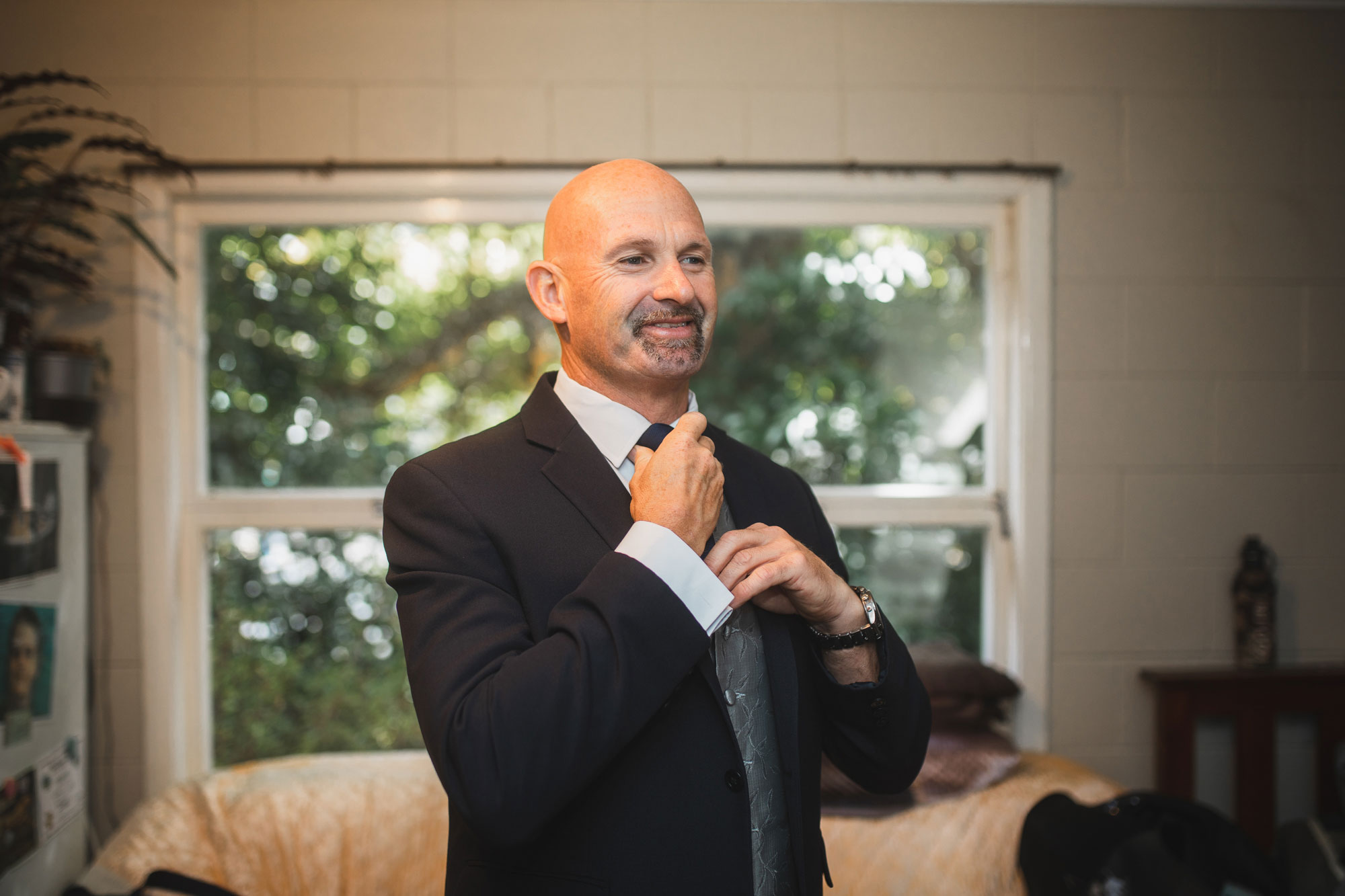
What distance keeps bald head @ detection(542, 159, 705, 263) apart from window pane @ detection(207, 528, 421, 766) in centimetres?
167

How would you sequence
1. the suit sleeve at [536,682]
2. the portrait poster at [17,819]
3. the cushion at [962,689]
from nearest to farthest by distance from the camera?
the suit sleeve at [536,682] → the portrait poster at [17,819] → the cushion at [962,689]

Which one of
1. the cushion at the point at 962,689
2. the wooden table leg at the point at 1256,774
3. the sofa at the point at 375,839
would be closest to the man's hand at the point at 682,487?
the sofa at the point at 375,839

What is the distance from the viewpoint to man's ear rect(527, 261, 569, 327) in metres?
1.09

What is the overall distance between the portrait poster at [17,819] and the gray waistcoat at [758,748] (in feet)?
5.71

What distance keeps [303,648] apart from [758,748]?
189cm

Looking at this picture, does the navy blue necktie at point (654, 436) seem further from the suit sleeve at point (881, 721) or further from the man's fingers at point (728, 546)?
→ the suit sleeve at point (881, 721)

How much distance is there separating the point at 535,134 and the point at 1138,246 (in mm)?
1745

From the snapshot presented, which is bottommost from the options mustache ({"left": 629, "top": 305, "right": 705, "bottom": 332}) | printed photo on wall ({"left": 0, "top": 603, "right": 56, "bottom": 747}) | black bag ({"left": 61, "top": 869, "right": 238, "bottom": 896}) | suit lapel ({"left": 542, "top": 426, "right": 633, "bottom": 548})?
black bag ({"left": 61, "top": 869, "right": 238, "bottom": 896})

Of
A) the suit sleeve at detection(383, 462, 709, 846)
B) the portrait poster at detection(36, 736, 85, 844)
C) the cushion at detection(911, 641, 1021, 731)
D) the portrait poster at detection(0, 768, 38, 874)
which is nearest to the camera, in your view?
the suit sleeve at detection(383, 462, 709, 846)

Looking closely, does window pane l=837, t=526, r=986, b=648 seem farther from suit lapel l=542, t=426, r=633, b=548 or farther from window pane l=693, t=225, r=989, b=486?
suit lapel l=542, t=426, r=633, b=548

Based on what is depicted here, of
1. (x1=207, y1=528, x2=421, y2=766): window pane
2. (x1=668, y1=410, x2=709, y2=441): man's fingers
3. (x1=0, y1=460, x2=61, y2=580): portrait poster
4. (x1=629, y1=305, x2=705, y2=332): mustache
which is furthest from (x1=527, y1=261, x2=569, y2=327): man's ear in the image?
(x1=207, y1=528, x2=421, y2=766): window pane

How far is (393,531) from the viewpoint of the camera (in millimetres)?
989

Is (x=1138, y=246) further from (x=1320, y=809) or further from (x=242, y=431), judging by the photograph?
(x=242, y=431)

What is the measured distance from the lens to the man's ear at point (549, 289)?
1.09 m
